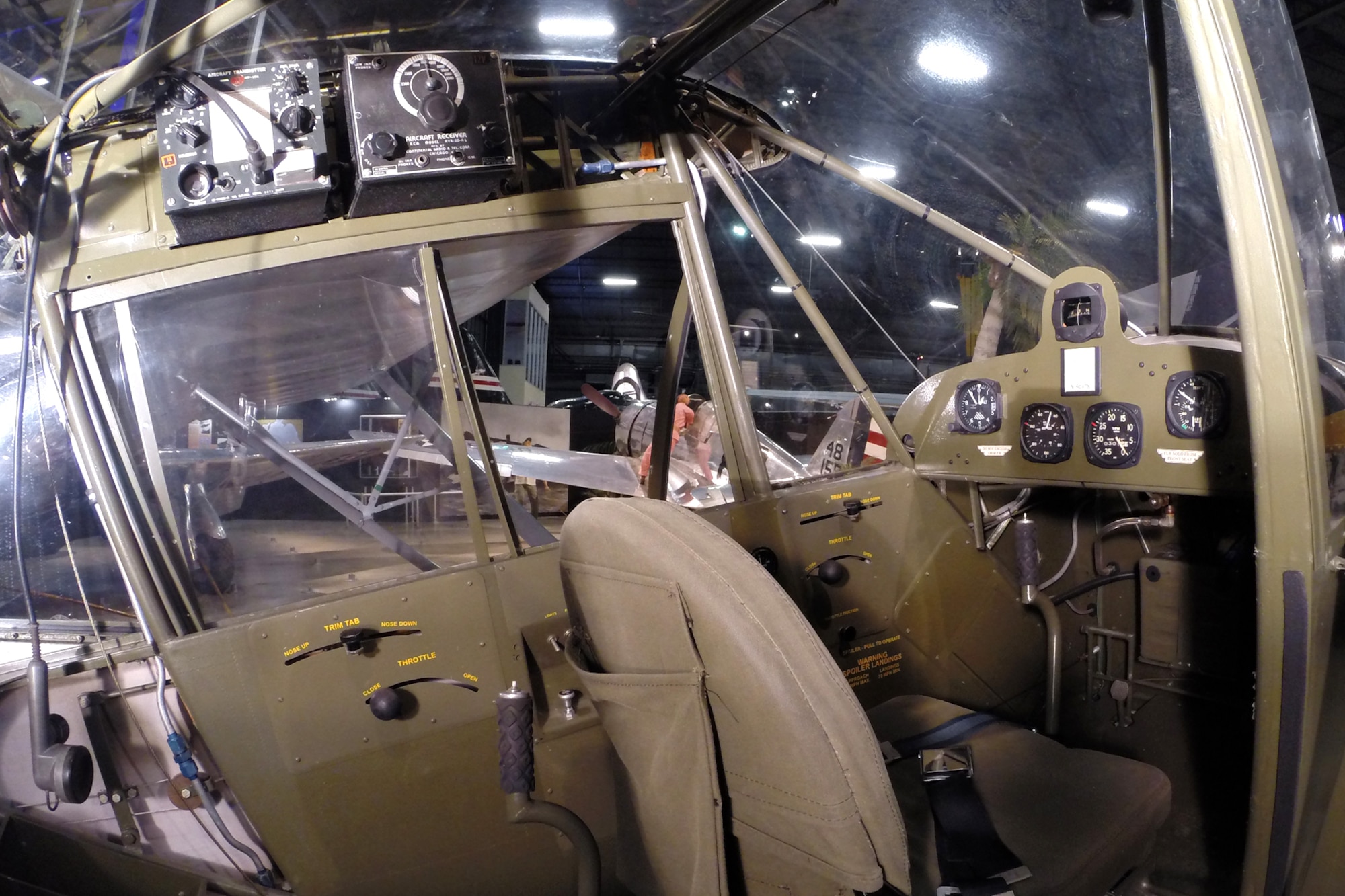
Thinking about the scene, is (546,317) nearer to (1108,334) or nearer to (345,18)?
(345,18)

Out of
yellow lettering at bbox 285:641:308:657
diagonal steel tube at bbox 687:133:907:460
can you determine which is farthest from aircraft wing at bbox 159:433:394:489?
diagonal steel tube at bbox 687:133:907:460

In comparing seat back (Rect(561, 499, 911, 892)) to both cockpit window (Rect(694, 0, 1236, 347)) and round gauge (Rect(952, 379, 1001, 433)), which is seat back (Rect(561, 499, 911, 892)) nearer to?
round gauge (Rect(952, 379, 1001, 433))

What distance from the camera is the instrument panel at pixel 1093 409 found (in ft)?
6.81

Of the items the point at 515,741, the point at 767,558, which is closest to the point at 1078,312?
the point at 767,558

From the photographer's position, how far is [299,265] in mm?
1986

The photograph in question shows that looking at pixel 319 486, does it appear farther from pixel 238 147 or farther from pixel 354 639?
pixel 238 147

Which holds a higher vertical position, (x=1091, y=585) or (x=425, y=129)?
(x=425, y=129)

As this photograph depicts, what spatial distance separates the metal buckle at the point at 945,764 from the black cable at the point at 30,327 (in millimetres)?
1942

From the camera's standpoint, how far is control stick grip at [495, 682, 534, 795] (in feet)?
5.14

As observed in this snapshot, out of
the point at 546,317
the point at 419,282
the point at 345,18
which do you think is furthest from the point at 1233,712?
the point at 546,317

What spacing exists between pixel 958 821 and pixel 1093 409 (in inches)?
51.0

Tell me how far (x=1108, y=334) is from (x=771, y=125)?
1.47 meters

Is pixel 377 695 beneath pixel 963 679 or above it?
above

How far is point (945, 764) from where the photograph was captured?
6.09ft
